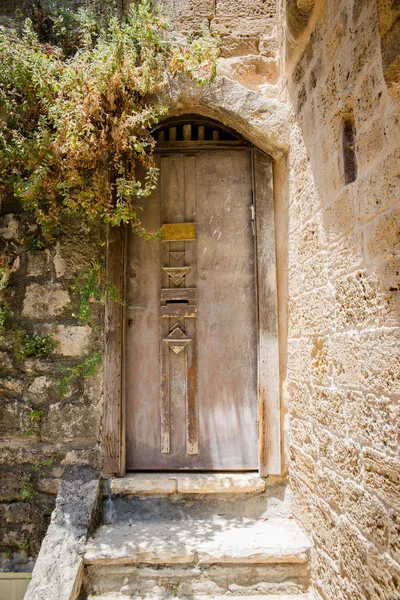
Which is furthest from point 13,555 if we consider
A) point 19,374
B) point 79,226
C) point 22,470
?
point 79,226

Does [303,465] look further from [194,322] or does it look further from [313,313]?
[194,322]

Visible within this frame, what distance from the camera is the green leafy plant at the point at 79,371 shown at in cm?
295

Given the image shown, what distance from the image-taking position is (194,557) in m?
2.47

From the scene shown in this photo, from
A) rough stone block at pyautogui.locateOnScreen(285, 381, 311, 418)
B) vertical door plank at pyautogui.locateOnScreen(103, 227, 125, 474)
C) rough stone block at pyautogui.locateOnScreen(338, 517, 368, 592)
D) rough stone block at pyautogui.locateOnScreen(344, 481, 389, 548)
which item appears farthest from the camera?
vertical door plank at pyautogui.locateOnScreen(103, 227, 125, 474)

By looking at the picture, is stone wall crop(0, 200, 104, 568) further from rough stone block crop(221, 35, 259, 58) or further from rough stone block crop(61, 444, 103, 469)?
rough stone block crop(221, 35, 259, 58)

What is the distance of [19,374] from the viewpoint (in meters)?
2.97

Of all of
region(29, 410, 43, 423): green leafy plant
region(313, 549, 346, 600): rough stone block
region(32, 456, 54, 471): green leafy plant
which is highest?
region(29, 410, 43, 423): green leafy plant

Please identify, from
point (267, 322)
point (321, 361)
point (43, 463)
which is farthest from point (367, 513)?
point (43, 463)

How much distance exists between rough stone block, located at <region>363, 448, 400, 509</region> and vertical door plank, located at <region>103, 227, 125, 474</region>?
1.63m

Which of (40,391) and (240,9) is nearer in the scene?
(40,391)

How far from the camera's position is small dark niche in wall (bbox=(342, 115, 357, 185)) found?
2.15 m

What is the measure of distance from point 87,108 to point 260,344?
5.82 ft

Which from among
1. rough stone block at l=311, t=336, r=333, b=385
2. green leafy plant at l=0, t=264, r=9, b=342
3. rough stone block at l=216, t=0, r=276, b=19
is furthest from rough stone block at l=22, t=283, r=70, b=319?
rough stone block at l=216, t=0, r=276, b=19

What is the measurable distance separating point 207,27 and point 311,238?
5.63 ft
